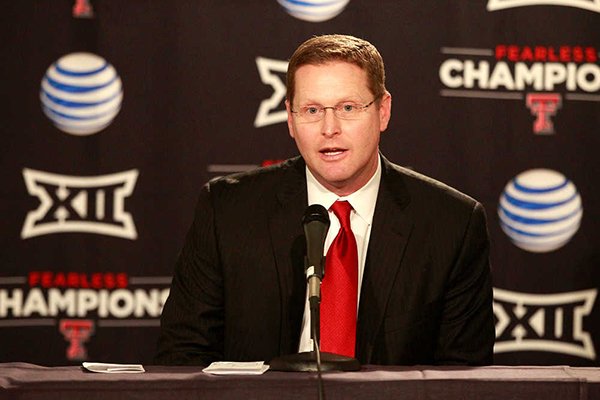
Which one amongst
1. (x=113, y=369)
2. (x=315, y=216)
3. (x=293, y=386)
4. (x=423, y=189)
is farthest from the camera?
(x=423, y=189)

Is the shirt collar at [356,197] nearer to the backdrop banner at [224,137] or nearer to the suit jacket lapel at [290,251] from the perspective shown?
the suit jacket lapel at [290,251]

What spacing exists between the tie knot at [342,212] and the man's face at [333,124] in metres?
0.07

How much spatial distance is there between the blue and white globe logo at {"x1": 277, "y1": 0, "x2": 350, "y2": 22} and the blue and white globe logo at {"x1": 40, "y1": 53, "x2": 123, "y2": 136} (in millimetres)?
682

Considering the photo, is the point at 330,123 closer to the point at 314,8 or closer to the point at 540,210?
the point at 314,8

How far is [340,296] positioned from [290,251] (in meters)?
0.20

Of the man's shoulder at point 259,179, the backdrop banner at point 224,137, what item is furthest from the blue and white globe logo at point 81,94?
the man's shoulder at point 259,179

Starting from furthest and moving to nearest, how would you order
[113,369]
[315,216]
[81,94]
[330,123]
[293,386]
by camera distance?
[81,94] → [330,123] → [315,216] → [113,369] → [293,386]

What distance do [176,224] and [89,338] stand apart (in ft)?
1.71

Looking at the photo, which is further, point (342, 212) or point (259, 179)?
point (259, 179)

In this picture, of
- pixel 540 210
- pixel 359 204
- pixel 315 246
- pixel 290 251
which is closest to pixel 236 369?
pixel 315 246

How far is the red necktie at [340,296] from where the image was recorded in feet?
7.72

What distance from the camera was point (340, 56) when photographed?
7.93 ft

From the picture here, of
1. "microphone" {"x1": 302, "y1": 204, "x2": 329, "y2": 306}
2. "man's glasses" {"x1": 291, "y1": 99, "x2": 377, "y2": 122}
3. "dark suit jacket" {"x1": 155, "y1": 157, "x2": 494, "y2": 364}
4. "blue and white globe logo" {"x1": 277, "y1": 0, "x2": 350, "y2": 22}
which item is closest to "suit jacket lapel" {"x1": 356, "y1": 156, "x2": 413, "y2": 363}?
"dark suit jacket" {"x1": 155, "y1": 157, "x2": 494, "y2": 364}

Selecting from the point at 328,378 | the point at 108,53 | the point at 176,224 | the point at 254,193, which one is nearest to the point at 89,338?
the point at 176,224
